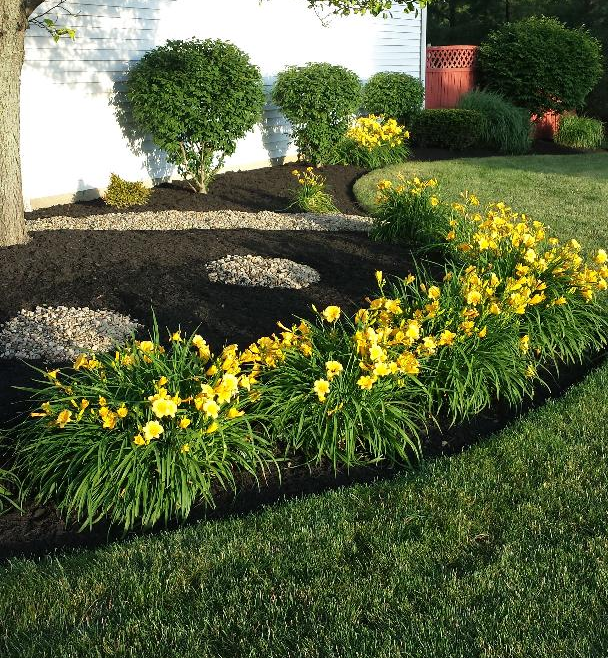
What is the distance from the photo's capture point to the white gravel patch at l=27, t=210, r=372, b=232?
A: 9117 millimetres

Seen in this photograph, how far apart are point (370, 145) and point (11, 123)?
7.63 metres

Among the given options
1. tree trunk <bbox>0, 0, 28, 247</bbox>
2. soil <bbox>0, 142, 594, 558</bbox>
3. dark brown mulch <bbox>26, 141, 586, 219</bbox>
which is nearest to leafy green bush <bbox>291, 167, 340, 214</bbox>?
dark brown mulch <bbox>26, 141, 586, 219</bbox>

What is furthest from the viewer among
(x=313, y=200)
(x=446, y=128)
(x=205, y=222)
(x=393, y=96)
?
(x=446, y=128)

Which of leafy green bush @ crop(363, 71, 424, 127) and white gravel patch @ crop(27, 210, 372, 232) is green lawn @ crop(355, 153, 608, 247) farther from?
leafy green bush @ crop(363, 71, 424, 127)

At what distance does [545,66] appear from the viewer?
62.1 ft

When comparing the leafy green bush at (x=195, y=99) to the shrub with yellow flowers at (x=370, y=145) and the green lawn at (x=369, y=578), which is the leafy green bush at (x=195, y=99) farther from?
the green lawn at (x=369, y=578)

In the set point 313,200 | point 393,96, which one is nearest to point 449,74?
point 393,96

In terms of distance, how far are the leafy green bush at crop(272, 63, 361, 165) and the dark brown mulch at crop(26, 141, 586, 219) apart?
425 mm

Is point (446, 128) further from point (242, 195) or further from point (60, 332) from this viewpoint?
point (60, 332)

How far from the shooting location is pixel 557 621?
2799 millimetres

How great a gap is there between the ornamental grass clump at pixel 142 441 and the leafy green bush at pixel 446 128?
43.9 feet

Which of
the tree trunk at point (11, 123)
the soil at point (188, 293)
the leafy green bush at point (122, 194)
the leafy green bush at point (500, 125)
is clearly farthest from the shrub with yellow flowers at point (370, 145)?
the tree trunk at point (11, 123)

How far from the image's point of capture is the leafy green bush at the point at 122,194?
10258 millimetres

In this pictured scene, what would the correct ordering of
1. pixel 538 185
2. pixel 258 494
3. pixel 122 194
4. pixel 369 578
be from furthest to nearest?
pixel 538 185 < pixel 122 194 < pixel 258 494 < pixel 369 578
